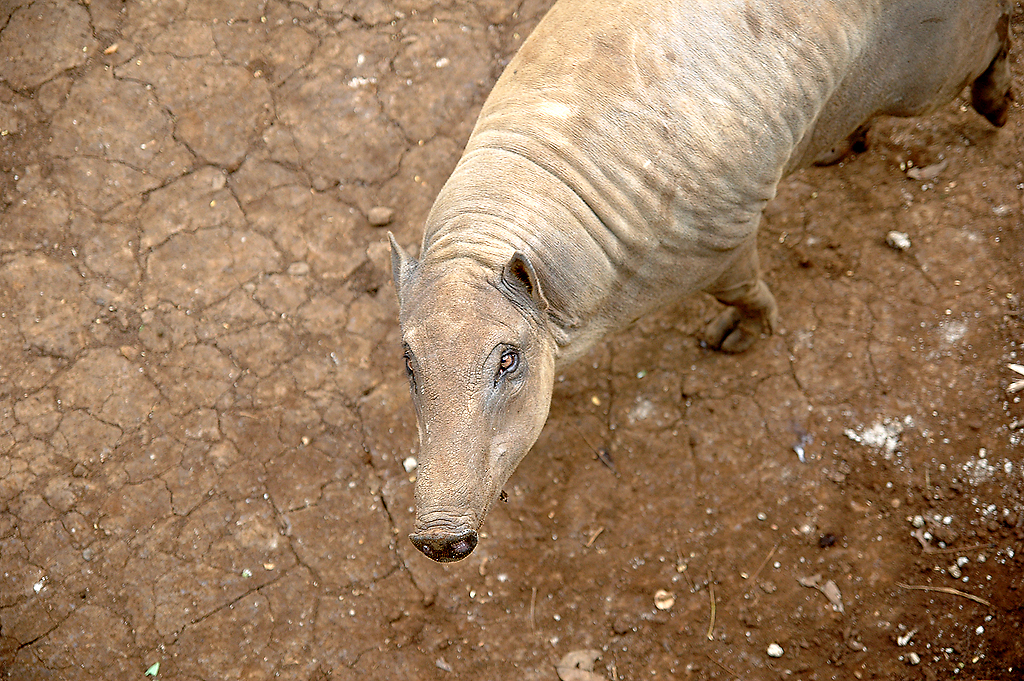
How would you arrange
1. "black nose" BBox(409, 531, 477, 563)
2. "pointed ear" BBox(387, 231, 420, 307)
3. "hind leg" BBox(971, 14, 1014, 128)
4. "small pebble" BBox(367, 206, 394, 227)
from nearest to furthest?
"black nose" BBox(409, 531, 477, 563)
"pointed ear" BBox(387, 231, 420, 307)
"hind leg" BBox(971, 14, 1014, 128)
"small pebble" BBox(367, 206, 394, 227)

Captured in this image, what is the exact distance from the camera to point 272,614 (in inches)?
155

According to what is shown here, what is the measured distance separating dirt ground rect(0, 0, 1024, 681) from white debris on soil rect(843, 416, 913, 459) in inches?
0.6

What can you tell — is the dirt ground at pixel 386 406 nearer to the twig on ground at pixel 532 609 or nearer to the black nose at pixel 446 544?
the twig on ground at pixel 532 609

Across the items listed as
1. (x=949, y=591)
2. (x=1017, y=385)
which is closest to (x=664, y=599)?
(x=949, y=591)

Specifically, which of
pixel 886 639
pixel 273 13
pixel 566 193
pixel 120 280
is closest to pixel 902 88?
pixel 566 193

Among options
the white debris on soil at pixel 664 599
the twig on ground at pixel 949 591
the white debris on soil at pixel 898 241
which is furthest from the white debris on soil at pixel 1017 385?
the white debris on soil at pixel 664 599

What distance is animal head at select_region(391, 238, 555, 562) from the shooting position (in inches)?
104

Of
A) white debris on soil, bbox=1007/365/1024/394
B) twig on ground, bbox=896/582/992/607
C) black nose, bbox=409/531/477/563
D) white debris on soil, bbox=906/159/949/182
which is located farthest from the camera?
white debris on soil, bbox=906/159/949/182

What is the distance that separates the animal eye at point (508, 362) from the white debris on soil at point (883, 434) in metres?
2.19

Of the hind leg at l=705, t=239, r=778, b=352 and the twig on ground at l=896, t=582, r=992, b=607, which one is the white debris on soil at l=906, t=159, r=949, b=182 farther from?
the twig on ground at l=896, t=582, r=992, b=607

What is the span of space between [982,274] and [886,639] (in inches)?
79.6

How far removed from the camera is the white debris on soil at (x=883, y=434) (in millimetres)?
4016

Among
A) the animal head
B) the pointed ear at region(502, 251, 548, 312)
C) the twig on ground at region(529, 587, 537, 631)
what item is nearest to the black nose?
the animal head

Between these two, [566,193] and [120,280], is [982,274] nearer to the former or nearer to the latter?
[566,193]
